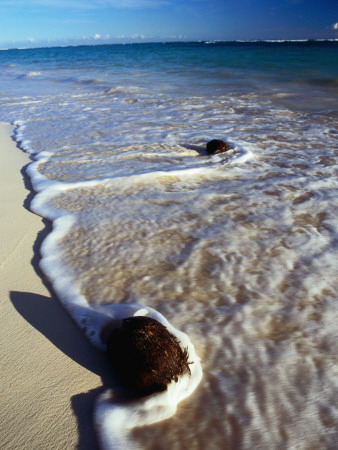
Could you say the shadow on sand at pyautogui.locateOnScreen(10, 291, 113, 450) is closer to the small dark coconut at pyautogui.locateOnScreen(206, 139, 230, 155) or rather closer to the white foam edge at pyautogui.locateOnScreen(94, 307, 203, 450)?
the white foam edge at pyautogui.locateOnScreen(94, 307, 203, 450)

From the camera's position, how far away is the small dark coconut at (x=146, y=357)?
138 cm

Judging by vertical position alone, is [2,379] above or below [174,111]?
below

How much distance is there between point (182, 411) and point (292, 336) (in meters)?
0.66

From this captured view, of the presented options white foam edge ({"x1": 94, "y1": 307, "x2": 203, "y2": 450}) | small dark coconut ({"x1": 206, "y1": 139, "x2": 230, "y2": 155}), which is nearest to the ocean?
white foam edge ({"x1": 94, "y1": 307, "x2": 203, "y2": 450})

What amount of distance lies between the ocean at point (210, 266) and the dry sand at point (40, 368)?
7 centimetres

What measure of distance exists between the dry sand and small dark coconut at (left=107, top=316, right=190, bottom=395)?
0.13 m

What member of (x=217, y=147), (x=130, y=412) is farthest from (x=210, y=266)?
(x=217, y=147)

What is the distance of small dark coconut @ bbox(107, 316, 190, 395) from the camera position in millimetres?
1383

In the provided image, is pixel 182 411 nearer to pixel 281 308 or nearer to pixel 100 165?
pixel 281 308

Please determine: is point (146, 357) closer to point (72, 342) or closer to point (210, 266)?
point (72, 342)

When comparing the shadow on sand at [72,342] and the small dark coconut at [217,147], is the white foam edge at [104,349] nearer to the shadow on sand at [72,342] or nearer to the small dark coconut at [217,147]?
the shadow on sand at [72,342]

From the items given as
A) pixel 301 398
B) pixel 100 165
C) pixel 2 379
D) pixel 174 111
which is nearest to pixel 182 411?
pixel 301 398

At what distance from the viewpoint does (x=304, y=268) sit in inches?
87.0

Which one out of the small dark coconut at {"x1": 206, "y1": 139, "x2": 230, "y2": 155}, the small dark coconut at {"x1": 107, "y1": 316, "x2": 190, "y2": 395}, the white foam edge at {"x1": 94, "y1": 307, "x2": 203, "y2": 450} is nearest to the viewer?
the white foam edge at {"x1": 94, "y1": 307, "x2": 203, "y2": 450}
